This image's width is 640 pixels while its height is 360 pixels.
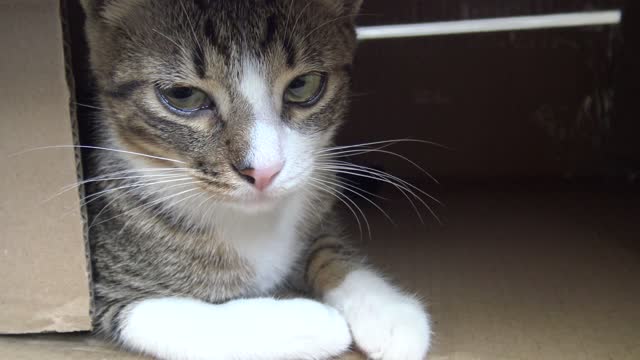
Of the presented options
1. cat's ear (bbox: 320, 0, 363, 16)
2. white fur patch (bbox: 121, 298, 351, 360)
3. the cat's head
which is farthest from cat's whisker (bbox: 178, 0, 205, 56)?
white fur patch (bbox: 121, 298, 351, 360)

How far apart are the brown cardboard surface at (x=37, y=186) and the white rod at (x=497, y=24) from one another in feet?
4.04

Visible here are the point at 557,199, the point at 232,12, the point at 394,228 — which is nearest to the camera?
the point at 232,12

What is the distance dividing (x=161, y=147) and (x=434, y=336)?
52cm

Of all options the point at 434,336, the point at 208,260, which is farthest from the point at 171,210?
the point at 434,336

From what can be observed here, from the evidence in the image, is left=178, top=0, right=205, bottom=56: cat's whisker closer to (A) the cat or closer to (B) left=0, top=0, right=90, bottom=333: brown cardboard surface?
(A) the cat

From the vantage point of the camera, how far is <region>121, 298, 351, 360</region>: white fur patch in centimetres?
92

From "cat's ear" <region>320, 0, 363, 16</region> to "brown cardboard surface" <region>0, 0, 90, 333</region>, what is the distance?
0.44 m

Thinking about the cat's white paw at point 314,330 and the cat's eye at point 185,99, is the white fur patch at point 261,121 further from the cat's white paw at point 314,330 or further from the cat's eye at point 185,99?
the cat's white paw at point 314,330

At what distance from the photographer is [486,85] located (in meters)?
1.98

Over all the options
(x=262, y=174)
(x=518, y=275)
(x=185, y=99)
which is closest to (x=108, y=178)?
(x=185, y=99)

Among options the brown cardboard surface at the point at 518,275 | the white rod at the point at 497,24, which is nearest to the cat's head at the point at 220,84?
the brown cardboard surface at the point at 518,275

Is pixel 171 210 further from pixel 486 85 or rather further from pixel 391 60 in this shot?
pixel 486 85

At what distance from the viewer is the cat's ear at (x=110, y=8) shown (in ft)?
3.18

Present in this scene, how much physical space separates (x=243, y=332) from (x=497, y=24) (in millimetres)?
1410
